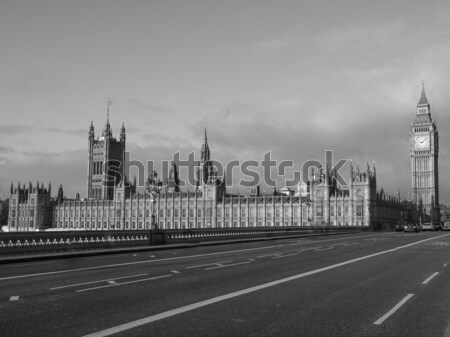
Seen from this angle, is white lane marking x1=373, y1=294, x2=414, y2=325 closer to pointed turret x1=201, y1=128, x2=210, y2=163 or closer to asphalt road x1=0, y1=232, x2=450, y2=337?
asphalt road x1=0, y1=232, x2=450, y2=337

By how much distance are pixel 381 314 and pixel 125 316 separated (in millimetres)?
5101

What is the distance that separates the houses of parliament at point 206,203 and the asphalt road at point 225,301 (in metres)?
91.1

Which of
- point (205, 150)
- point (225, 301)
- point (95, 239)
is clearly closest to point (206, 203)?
point (205, 150)

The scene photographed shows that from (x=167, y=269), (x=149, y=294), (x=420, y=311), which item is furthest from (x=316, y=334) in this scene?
(x=167, y=269)

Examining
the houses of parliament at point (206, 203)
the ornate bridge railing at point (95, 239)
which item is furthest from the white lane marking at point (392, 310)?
the houses of parliament at point (206, 203)

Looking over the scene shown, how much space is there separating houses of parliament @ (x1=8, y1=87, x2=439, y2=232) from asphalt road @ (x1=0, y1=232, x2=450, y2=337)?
299 feet

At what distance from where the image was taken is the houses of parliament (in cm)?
12281

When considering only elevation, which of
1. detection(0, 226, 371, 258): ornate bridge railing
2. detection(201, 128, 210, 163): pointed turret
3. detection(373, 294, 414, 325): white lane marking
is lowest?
detection(373, 294, 414, 325): white lane marking

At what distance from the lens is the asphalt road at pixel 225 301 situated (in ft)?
30.9

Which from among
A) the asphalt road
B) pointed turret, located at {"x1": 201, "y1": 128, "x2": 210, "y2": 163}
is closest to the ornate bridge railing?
the asphalt road

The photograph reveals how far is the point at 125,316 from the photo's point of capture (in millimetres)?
10297

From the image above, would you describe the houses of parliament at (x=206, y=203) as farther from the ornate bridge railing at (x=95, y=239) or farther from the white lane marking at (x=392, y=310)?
the white lane marking at (x=392, y=310)

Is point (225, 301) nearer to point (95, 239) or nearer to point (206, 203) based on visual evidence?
point (95, 239)

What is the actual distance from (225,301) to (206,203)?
129 m
